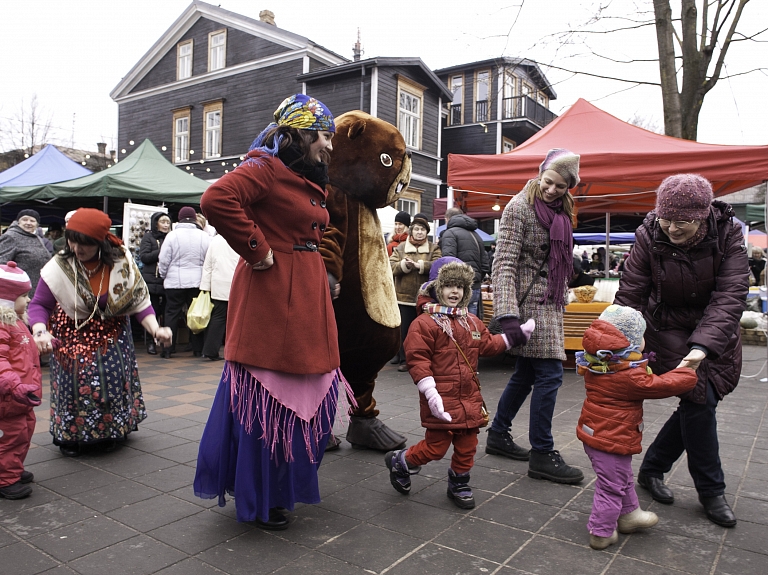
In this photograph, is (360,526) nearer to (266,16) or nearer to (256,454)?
(256,454)

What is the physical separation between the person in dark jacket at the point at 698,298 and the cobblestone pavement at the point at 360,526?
0.38 metres

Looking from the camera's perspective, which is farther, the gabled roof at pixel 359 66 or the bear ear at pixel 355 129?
the gabled roof at pixel 359 66

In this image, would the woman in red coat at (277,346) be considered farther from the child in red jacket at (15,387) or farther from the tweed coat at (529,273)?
the tweed coat at (529,273)

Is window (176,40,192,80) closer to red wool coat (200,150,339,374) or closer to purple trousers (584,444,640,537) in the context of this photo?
red wool coat (200,150,339,374)

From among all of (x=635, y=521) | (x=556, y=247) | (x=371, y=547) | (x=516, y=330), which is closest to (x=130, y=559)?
(x=371, y=547)

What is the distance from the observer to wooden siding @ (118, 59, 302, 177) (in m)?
19.5

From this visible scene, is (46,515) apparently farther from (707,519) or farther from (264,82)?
(264,82)

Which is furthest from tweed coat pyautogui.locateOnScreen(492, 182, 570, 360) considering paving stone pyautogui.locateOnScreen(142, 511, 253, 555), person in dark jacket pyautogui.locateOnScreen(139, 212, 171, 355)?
person in dark jacket pyautogui.locateOnScreen(139, 212, 171, 355)

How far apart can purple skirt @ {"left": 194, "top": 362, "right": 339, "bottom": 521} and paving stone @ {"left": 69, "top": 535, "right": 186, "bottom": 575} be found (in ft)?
0.99

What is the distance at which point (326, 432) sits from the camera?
9.56 feet

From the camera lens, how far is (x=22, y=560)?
97.9 inches

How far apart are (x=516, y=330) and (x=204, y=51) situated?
21.6 m

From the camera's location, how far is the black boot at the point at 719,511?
9.52ft

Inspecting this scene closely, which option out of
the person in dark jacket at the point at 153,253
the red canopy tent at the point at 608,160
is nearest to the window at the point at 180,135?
the person in dark jacket at the point at 153,253
